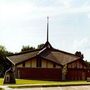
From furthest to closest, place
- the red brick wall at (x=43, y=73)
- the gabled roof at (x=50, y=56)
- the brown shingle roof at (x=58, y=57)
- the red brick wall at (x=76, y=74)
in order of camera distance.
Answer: the red brick wall at (x=76, y=74)
the gabled roof at (x=50, y=56)
the brown shingle roof at (x=58, y=57)
the red brick wall at (x=43, y=73)

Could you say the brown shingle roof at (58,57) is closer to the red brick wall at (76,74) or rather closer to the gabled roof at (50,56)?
the gabled roof at (50,56)

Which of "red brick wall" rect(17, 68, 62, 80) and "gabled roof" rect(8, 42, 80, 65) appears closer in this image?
"red brick wall" rect(17, 68, 62, 80)

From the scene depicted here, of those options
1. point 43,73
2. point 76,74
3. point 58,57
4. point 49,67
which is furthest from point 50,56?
point 76,74

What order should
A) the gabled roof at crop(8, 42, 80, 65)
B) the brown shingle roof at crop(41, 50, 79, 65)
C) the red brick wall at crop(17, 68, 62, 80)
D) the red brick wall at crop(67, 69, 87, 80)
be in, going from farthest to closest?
1. the red brick wall at crop(67, 69, 87, 80)
2. the gabled roof at crop(8, 42, 80, 65)
3. the brown shingle roof at crop(41, 50, 79, 65)
4. the red brick wall at crop(17, 68, 62, 80)

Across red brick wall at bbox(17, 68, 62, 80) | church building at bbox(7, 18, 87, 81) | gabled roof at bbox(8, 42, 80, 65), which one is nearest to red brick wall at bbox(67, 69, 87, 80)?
church building at bbox(7, 18, 87, 81)

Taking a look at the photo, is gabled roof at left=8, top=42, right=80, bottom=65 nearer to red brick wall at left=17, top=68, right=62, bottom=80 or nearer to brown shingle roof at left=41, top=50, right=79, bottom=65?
brown shingle roof at left=41, top=50, right=79, bottom=65

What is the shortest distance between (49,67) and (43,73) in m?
1.72

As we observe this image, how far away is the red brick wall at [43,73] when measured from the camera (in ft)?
218

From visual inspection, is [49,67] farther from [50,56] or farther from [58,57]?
[58,57]

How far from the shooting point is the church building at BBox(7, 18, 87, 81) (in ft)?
218

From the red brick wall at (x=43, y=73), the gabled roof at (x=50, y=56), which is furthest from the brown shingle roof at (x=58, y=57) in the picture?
the red brick wall at (x=43, y=73)

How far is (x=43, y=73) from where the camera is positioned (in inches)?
2635

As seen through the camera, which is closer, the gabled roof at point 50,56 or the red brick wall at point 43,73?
the red brick wall at point 43,73

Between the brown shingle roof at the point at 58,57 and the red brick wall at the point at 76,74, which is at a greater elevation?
the brown shingle roof at the point at 58,57
